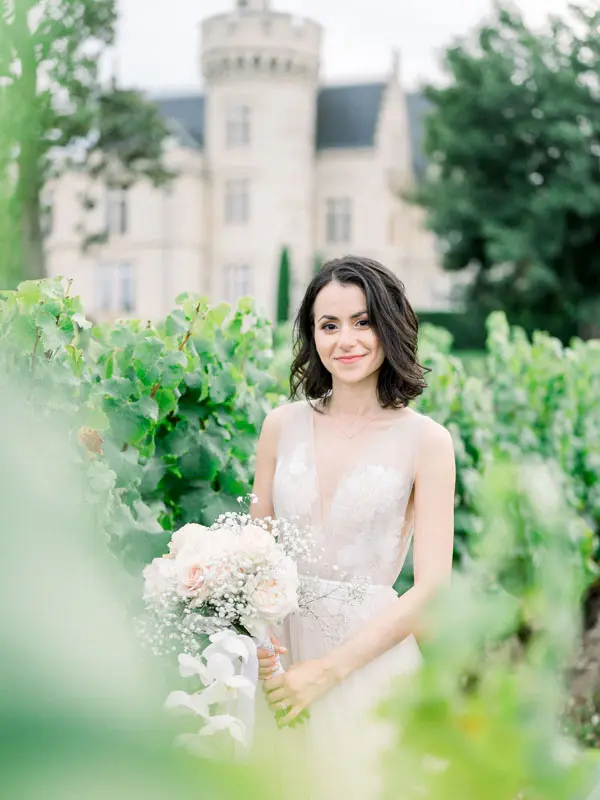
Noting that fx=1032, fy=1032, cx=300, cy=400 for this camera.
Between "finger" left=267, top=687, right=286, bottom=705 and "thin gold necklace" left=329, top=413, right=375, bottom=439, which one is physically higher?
"thin gold necklace" left=329, top=413, right=375, bottom=439

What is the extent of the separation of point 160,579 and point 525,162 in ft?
91.8

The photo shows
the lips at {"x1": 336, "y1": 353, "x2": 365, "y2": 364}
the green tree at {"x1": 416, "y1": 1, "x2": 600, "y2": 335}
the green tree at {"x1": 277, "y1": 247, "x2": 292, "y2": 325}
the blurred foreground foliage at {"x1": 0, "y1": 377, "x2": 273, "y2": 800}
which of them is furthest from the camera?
the green tree at {"x1": 277, "y1": 247, "x2": 292, "y2": 325}

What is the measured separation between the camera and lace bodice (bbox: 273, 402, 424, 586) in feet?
7.30

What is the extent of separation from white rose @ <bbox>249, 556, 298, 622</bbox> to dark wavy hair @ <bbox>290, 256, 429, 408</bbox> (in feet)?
2.06

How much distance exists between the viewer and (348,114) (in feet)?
135

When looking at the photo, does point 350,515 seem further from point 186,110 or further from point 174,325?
point 186,110

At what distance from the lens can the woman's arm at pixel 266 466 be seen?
2398mm

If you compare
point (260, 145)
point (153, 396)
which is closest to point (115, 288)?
point (260, 145)

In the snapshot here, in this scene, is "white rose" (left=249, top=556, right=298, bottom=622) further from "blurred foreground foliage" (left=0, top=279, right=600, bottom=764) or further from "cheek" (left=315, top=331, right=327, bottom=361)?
"cheek" (left=315, top=331, right=327, bottom=361)

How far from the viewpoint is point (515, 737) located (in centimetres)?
34

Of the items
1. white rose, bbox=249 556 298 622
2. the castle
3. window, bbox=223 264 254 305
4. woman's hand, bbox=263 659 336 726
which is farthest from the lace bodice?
window, bbox=223 264 254 305

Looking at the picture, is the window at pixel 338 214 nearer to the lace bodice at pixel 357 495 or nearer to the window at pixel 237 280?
the window at pixel 237 280

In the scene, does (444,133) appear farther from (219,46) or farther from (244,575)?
(244,575)

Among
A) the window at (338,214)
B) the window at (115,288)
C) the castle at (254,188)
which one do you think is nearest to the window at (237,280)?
the castle at (254,188)
